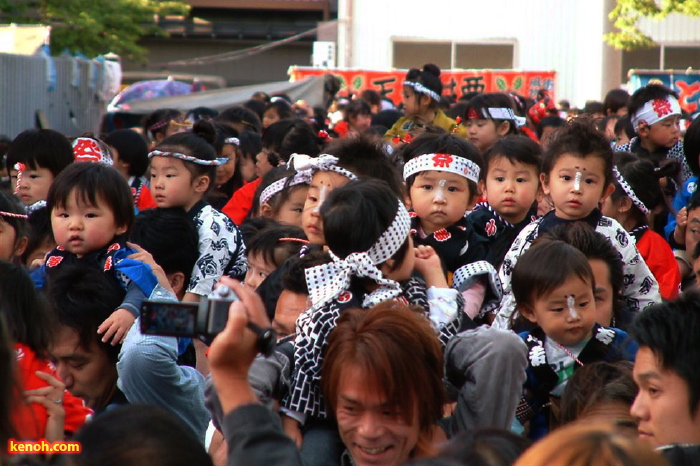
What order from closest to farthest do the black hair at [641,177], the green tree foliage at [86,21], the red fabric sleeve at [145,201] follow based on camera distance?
1. the black hair at [641,177]
2. the red fabric sleeve at [145,201]
3. the green tree foliage at [86,21]

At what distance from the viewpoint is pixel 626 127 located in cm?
868

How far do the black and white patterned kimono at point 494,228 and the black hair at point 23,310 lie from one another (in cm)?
237

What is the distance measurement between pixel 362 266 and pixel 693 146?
3.92 meters

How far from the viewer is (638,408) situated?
8.72 ft

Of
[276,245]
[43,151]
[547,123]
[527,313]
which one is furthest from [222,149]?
[547,123]

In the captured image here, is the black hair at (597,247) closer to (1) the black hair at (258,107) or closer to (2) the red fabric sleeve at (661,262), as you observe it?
(2) the red fabric sleeve at (661,262)

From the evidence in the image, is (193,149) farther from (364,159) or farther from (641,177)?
(641,177)

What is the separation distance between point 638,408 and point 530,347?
1.02 metres

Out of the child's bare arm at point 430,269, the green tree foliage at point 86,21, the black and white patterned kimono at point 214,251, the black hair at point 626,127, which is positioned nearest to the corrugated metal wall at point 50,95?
the green tree foliage at point 86,21

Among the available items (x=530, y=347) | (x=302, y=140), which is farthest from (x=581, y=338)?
(x=302, y=140)

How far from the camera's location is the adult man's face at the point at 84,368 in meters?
3.75

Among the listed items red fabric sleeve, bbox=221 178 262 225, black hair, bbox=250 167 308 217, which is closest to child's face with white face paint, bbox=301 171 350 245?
black hair, bbox=250 167 308 217

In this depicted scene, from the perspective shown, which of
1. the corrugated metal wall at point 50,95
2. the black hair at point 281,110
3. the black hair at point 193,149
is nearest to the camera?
the black hair at point 193,149

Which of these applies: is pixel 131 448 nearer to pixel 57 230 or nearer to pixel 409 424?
pixel 409 424
